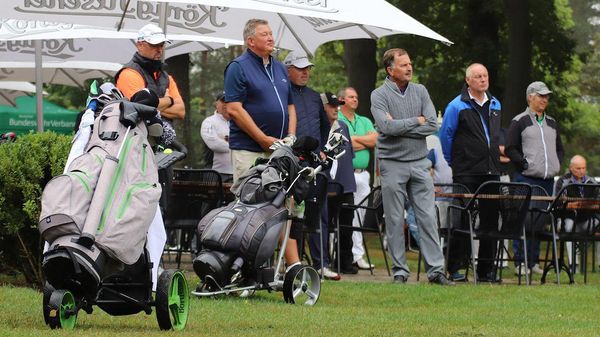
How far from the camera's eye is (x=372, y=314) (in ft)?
36.7

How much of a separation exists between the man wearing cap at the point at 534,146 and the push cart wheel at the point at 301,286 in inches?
191

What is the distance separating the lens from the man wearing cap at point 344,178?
640 inches

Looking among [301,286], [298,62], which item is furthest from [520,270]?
[301,286]

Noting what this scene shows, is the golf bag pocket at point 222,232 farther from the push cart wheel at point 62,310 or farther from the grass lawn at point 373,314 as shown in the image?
the push cart wheel at point 62,310

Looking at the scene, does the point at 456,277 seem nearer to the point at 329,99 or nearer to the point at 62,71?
the point at 329,99

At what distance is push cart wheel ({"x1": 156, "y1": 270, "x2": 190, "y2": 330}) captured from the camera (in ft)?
29.9

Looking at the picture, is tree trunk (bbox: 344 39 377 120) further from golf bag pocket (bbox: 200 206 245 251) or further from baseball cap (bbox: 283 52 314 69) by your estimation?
golf bag pocket (bbox: 200 206 245 251)

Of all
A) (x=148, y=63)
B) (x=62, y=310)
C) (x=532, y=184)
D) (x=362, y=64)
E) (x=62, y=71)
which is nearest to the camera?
(x=62, y=310)

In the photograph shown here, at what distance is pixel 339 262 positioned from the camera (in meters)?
16.7

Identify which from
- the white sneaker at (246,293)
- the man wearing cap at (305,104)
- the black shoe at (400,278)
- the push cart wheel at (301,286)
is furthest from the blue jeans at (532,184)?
the white sneaker at (246,293)

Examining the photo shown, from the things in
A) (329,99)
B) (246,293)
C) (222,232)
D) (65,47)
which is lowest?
(246,293)

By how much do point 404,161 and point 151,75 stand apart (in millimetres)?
3639

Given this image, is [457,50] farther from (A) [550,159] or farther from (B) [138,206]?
(B) [138,206]

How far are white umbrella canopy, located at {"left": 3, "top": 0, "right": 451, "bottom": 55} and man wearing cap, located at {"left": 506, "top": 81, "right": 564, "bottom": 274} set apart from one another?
6.72 ft
